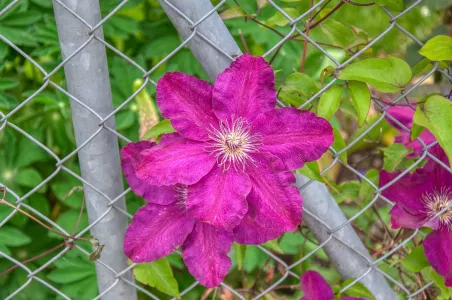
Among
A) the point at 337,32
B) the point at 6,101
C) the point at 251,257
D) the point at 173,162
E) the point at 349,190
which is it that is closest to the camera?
the point at 173,162

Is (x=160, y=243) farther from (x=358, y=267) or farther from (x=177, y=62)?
(x=177, y=62)

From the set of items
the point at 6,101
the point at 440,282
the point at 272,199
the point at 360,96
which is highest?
the point at 6,101

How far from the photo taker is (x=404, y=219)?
115 cm

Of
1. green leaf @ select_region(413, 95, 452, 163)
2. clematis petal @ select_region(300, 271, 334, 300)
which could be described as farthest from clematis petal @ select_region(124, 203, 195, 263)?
green leaf @ select_region(413, 95, 452, 163)

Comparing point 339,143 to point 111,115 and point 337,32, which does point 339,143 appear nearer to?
point 337,32

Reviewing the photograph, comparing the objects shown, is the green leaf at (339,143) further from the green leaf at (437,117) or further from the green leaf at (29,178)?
the green leaf at (29,178)

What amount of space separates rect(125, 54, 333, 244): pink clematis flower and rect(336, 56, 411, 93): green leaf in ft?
0.35

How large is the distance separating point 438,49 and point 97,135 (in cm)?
56

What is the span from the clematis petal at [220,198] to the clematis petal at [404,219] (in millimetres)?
358

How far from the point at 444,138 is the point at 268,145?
28cm

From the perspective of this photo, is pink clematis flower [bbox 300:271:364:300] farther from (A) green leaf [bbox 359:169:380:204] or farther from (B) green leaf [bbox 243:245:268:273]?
(B) green leaf [bbox 243:245:268:273]

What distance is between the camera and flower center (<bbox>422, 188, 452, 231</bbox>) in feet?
3.78

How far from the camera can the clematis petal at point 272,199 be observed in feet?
3.07

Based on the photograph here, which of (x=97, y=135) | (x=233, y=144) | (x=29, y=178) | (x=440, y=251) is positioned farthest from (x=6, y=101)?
(x=440, y=251)
